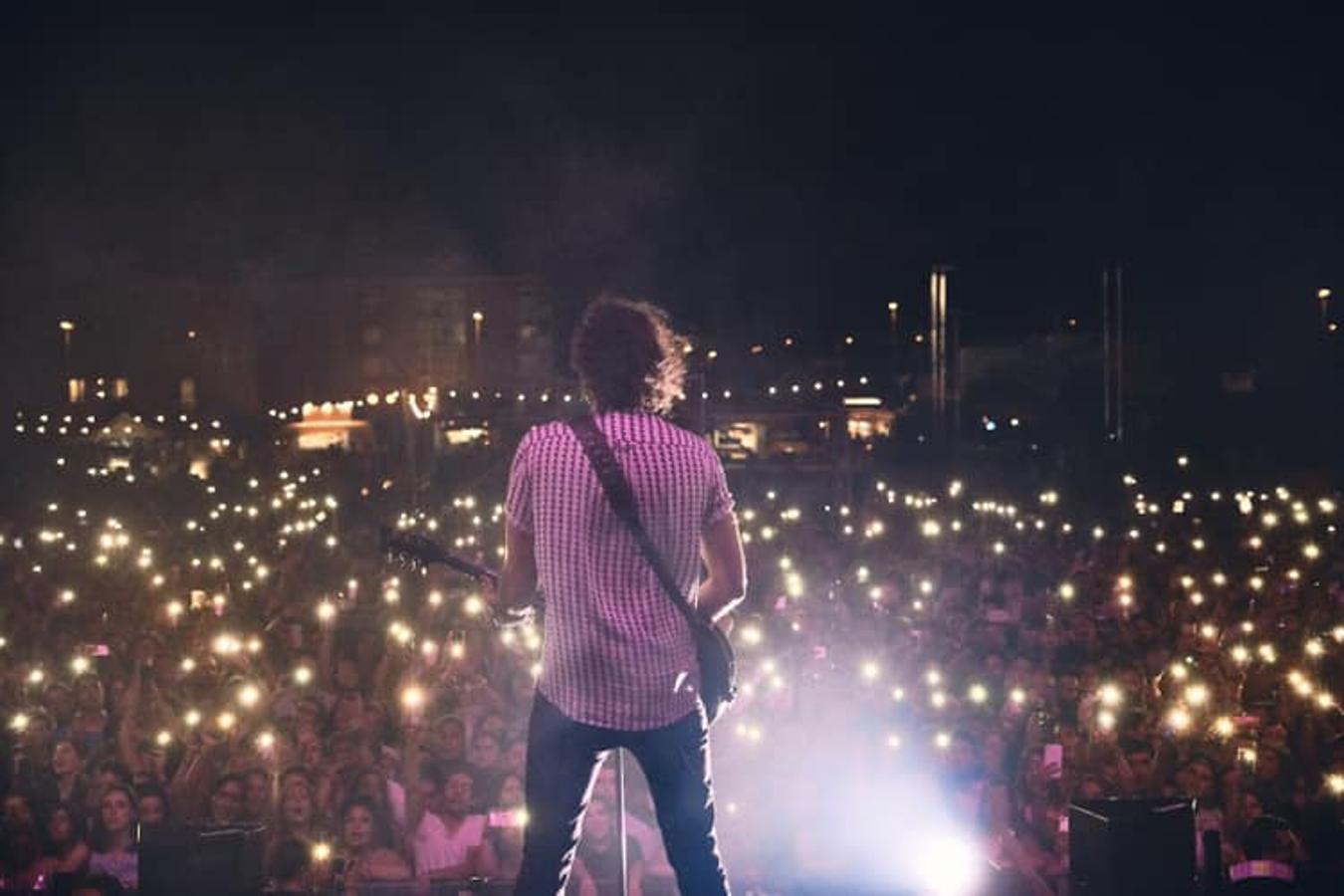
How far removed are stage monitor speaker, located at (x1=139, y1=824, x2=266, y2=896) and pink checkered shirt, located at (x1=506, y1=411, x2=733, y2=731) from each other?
1.50 m

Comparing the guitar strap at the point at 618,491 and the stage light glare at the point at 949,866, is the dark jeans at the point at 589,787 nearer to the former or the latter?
the guitar strap at the point at 618,491

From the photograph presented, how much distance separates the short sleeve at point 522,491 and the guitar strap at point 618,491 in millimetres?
129

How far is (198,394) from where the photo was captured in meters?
58.6

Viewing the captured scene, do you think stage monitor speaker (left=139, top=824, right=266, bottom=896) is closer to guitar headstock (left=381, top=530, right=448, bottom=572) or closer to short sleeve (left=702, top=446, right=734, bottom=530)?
guitar headstock (left=381, top=530, right=448, bottom=572)

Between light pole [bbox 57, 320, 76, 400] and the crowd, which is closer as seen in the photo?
the crowd

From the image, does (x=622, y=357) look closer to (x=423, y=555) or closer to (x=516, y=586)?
(x=516, y=586)

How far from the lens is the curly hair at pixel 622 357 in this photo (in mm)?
3383

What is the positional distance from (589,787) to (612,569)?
0.53 meters

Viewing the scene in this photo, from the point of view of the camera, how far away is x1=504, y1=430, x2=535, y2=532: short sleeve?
334 cm

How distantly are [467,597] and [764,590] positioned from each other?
11.1 ft

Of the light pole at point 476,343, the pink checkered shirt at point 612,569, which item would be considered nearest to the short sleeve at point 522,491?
the pink checkered shirt at point 612,569

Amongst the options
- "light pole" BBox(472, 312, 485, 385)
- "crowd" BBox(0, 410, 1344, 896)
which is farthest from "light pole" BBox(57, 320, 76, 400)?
"crowd" BBox(0, 410, 1344, 896)

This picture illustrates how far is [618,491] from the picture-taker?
326cm

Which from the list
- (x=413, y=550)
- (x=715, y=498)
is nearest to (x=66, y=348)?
(x=413, y=550)
